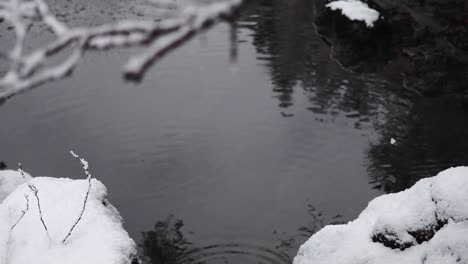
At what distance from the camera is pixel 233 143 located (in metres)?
15.7

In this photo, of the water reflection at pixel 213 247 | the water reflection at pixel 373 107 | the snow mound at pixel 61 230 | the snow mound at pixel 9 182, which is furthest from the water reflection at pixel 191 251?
the water reflection at pixel 373 107

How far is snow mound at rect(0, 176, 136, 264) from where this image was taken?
8.25m

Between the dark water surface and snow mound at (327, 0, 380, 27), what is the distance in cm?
216

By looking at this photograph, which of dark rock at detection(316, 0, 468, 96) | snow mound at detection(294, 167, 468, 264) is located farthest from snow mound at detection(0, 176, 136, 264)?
dark rock at detection(316, 0, 468, 96)

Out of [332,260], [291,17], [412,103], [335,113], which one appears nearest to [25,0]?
[332,260]

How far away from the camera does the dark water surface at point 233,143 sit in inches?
494

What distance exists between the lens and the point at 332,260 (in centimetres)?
902

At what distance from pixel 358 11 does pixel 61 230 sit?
1668cm

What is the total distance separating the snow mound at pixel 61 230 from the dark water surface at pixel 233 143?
2499 millimetres

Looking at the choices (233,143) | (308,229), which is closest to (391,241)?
(308,229)

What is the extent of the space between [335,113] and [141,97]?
7.42 m

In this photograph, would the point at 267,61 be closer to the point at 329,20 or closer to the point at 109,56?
the point at 329,20

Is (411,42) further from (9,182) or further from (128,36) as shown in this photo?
(128,36)

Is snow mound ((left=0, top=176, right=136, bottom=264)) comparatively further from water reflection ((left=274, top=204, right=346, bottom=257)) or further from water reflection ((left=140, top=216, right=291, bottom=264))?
water reflection ((left=274, top=204, right=346, bottom=257))
